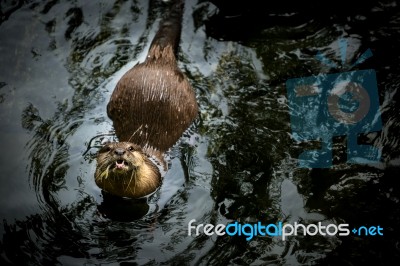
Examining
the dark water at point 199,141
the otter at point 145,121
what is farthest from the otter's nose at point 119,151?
the dark water at point 199,141

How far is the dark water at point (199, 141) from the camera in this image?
3.69m

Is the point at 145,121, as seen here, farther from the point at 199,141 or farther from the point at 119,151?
the point at 119,151

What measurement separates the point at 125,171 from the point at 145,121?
0.58 meters

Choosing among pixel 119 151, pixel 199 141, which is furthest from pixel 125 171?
pixel 199 141

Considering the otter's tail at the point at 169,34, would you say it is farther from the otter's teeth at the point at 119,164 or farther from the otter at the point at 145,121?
the otter's teeth at the point at 119,164

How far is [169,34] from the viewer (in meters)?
5.06

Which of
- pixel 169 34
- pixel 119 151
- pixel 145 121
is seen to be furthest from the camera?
pixel 169 34

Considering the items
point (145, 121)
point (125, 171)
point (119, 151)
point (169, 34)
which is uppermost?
point (169, 34)

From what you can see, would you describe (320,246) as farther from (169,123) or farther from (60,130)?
(60,130)

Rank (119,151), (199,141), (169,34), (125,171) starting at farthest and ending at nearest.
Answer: (169,34)
(199,141)
(125,171)
(119,151)

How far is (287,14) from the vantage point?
18.7 feet

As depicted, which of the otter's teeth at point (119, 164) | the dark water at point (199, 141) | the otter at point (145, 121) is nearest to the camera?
the dark water at point (199, 141)

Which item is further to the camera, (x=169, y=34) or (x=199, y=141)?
(x=169, y=34)

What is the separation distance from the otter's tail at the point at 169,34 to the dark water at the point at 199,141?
0.28 m
